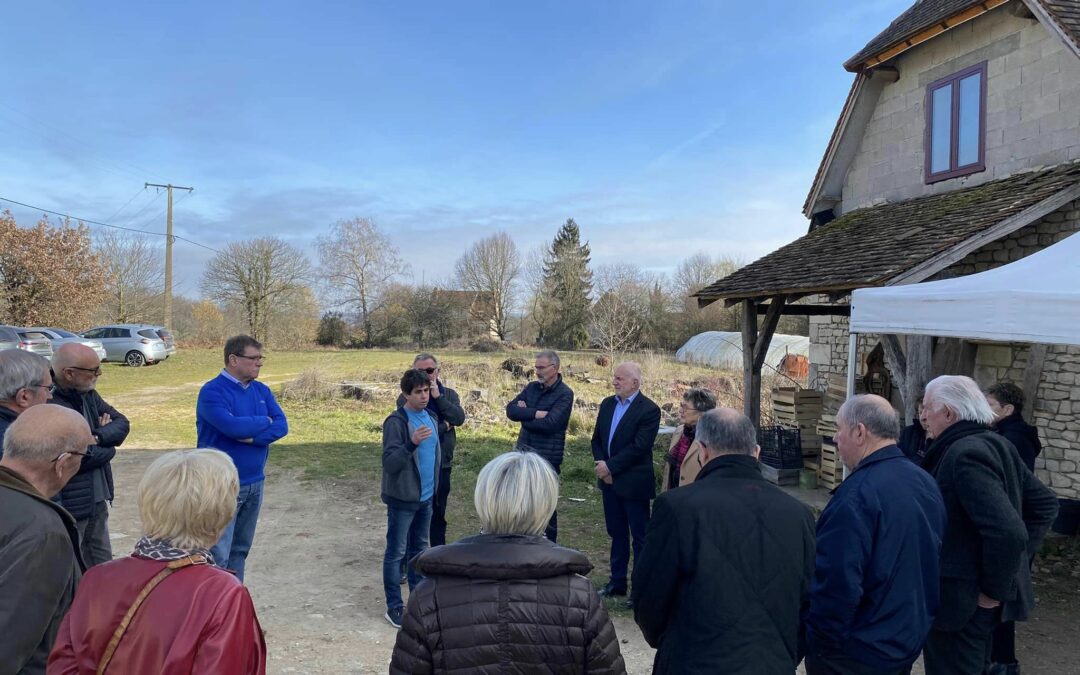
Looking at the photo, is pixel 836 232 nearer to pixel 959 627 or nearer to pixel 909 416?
pixel 909 416

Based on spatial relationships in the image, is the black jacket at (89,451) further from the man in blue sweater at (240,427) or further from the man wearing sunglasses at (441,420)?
the man wearing sunglasses at (441,420)

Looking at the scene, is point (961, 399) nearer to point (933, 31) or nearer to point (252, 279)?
point (933, 31)

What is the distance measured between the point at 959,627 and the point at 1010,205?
531 cm

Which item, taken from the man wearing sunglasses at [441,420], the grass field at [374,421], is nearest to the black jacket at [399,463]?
the man wearing sunglasses at [441,420]

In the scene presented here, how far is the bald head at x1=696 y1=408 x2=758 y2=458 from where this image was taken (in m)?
2.41

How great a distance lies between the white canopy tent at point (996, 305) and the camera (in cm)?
406

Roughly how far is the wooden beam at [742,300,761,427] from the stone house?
71 millimetres

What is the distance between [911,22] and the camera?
9.05 m

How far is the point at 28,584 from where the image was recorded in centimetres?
182

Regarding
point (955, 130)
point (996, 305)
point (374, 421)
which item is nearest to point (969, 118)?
point (955, 130)

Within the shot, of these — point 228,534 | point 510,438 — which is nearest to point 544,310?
point 510,438

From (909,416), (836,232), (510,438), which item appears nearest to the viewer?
(909,416)

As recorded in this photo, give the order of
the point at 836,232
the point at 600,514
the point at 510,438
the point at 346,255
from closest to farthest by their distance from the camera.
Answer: the point at 600,514 < the point at 836,232 < the point at 510,438 < the point at 346,255

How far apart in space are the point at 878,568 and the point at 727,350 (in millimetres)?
26210
